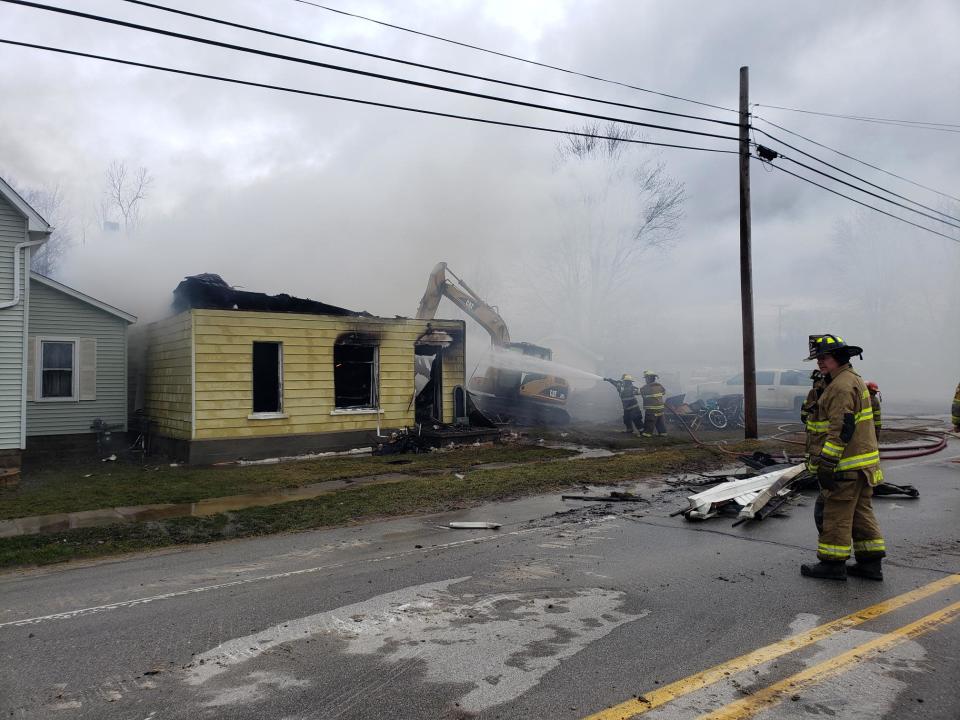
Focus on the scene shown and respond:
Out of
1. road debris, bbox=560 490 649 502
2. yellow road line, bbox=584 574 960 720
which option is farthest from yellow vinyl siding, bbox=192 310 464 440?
yellow road line, bbox=584 574 960 720

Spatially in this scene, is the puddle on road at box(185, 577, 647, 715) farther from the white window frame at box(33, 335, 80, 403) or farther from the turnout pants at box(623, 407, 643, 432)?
the turnout pants at box(623, 407, 643, 432)

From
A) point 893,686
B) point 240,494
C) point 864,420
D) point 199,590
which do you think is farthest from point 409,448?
point 893,686

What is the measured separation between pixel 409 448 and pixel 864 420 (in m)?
10.4

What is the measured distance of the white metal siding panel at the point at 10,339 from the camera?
11.2 metres

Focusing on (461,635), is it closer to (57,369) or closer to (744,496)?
(744,496)

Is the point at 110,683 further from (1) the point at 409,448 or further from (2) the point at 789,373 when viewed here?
(2) the point at 789,373

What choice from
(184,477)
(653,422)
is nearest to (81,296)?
(184,477)

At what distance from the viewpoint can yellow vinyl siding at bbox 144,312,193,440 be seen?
13.4 m

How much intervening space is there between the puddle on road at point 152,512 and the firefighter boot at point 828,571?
6214 mm

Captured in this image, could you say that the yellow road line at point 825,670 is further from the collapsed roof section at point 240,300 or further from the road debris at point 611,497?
the collapsed roof section at point 240,300

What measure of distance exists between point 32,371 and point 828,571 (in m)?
15.3

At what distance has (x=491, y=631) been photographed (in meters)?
3.98

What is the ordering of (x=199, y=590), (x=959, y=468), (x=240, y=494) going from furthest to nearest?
(x=959, y=468)
(x=240, y=494)
(x=199, y=590)

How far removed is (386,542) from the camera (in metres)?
6.54
